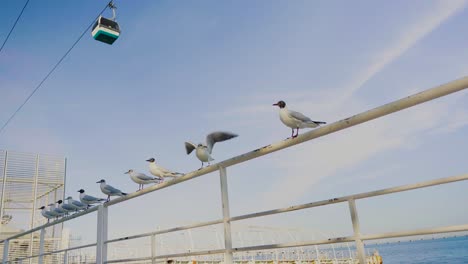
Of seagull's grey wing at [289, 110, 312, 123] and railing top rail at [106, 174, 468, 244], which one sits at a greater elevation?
seagull's grey wing at [289, 110, 312, 123]

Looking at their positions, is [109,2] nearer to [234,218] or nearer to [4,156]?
[234,218]

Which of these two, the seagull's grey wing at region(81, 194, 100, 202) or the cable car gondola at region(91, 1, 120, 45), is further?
the seagull's grey wing at region(81, 194, 100, 202)

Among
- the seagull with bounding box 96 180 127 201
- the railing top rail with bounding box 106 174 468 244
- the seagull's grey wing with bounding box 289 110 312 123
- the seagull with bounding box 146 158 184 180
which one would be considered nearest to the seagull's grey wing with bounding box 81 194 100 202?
the seagull with bounding box 96 180 127 201

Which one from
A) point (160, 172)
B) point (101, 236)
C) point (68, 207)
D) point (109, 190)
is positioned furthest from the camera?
point (68, 207)

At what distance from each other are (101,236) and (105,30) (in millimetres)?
2248

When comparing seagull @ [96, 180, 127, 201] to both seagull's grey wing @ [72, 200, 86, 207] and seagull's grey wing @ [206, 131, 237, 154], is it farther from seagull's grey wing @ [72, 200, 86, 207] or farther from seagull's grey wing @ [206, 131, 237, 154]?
seagull's grey wing @ [206, 131, 237, 154]

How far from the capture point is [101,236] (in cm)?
354

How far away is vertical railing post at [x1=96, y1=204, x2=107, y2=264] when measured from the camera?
3.49 meters

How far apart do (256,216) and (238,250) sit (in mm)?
263

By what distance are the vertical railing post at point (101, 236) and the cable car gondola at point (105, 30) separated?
1.91m

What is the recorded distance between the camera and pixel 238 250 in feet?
7.09

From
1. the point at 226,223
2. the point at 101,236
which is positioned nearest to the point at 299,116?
the point at 226,223

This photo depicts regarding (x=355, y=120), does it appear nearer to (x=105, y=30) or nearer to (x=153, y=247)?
(x=153, y=247)

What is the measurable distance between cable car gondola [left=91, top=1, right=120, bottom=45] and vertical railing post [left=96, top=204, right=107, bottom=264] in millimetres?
1913
